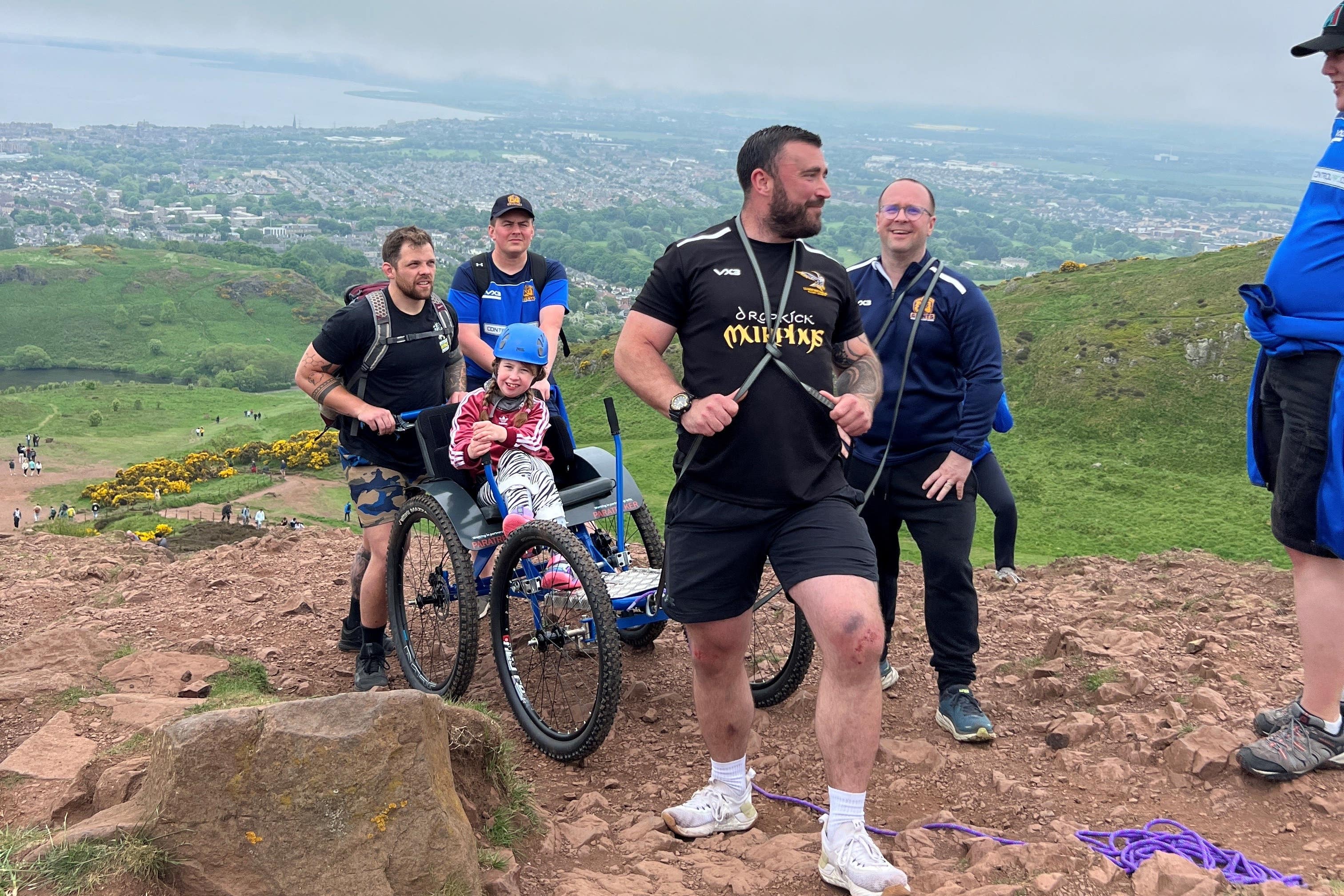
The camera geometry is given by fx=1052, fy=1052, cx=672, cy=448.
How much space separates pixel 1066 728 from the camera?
204 inches

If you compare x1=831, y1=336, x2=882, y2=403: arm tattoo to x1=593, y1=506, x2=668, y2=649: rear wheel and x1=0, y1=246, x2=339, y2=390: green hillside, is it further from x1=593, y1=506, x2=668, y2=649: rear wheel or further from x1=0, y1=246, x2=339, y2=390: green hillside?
x1=0, y1=246, x2=339, y2=390: green hillside

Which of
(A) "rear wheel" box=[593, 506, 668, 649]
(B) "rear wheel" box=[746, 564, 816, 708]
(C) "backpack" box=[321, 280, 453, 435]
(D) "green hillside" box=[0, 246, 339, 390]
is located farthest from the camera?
(D) "green hillside" box=[0, 246, 339, 390]

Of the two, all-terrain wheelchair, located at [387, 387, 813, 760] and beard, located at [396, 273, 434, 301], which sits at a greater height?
beard, located at [396, 273, 434, 301]

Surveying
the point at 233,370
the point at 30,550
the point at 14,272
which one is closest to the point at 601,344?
the point at 30,550

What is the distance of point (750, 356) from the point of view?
13.2ft

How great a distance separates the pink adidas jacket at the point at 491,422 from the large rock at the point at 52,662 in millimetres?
2345

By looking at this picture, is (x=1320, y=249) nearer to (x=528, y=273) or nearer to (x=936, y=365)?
(x=936, y=365)

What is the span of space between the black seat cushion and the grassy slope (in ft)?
341

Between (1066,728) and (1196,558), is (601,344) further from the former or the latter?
(1066,728)

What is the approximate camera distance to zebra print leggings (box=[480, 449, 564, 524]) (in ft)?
19.2

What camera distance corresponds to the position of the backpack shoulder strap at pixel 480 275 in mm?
7297

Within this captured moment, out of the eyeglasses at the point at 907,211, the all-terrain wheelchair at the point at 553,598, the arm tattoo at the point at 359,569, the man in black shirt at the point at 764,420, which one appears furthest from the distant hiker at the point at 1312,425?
the arm tattoo at the point at 359,569

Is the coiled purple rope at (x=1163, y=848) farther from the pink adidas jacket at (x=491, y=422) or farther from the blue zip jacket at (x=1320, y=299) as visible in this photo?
the pink adidas jacket at (x=491, y=422)

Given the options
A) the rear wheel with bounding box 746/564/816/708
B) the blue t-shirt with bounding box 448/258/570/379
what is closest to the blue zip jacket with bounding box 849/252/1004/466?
the rear wheel with bounding box 746/564/816/708
